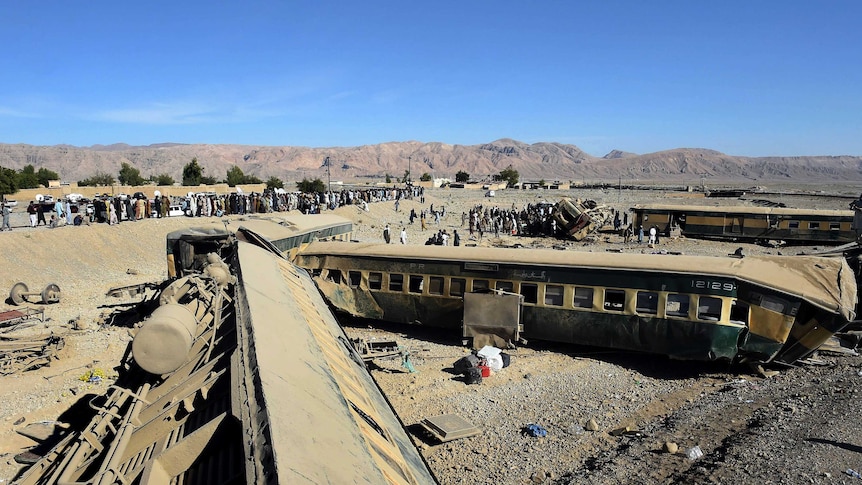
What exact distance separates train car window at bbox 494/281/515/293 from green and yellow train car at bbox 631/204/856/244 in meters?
25.9

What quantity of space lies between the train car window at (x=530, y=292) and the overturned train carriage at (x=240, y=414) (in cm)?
710

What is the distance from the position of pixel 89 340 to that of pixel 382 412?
11.8m

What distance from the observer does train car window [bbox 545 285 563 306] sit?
1395 centimetres

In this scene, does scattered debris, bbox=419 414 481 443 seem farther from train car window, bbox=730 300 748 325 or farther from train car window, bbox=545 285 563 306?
train car window, bbox=730 300 748 325

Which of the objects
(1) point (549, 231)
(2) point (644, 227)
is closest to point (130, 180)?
(1) point (549, 231)

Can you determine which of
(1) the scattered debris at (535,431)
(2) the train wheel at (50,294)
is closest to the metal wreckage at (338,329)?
(1) the scattered debris at (535,431)

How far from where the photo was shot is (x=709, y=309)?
1251 centimetres

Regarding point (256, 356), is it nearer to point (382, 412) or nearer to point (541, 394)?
point (382, 412)

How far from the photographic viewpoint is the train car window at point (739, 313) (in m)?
12.3

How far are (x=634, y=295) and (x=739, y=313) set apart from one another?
232cm

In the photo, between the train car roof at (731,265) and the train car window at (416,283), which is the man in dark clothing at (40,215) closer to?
the train car roof at (731,265)

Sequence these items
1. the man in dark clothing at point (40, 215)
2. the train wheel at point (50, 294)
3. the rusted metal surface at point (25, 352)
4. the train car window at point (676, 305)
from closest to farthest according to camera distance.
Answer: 1. the rusted metal surface at point (25, 352)
2. the train car window at point (676, 305)
3. the train wheel at point (50, 294)
4. the man in dark clothing at point (40, 215)

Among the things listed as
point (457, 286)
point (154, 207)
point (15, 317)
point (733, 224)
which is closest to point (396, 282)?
point (457, 286)

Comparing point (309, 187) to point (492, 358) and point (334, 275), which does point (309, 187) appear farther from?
point (492, 358)
